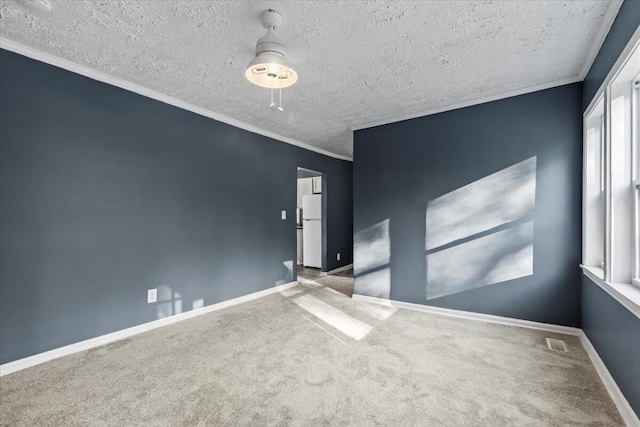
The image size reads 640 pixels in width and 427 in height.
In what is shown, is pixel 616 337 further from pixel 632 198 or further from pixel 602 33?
pixel 602 33

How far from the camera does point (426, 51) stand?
2301 millimetres

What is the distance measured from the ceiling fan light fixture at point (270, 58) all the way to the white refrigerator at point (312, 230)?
4.22 meters

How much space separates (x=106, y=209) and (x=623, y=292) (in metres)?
3.93

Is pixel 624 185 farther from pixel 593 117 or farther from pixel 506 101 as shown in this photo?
pixel 506 101

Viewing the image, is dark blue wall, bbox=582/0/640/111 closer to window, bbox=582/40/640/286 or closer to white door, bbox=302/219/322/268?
window, bbox=582/40/640/286

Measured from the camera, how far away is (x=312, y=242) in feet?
20.7

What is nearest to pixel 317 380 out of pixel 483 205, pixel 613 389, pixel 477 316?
pixel 613 389

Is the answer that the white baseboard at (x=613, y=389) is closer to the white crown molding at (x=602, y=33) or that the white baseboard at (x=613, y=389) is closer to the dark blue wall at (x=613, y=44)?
the dark blue wall at (x=613, y=44)

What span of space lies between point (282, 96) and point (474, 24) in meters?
1.87

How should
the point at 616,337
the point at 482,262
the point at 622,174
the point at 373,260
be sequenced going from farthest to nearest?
the point at 373,260
the point at 482,262
the point at 622,174
the point at 616,337

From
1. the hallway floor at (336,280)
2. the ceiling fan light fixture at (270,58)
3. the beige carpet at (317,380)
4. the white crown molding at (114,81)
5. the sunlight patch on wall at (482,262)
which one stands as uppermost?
the white crown molding at (114,81)

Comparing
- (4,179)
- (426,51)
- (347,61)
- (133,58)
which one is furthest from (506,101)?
(4,179)

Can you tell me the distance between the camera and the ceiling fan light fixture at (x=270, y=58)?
1.83 m

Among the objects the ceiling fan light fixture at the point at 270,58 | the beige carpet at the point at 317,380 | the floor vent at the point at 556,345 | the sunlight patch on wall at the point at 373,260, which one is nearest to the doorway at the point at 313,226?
the sunlight patch on wall at the point at 373,260
